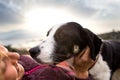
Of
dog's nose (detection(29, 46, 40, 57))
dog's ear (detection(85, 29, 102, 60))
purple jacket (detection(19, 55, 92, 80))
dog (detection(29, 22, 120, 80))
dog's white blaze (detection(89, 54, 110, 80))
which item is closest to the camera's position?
purple jacket (detection(19, 55, 92, 80))

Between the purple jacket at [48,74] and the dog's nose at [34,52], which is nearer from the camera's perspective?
the purple jacket at [48,74]

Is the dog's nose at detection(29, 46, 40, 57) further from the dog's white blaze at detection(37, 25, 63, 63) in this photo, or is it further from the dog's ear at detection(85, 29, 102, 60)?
the dog's ear at detection(85, 29, 102, 60)

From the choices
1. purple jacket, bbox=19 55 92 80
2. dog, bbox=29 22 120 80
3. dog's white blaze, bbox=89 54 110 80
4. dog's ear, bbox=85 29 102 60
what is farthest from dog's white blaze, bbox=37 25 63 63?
purple jacket, bbox=19 55 92 80

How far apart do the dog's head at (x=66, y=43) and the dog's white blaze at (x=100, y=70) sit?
446 millimetres

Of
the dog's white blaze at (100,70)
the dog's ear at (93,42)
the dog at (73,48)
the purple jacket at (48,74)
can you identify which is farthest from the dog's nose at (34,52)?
the purple jacket at (48,74)

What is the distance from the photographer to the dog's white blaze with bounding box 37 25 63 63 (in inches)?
168

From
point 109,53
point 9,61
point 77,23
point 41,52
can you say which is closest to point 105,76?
point 109,53

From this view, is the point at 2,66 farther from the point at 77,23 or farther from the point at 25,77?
the point at 77,23

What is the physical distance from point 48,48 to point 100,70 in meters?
1.19

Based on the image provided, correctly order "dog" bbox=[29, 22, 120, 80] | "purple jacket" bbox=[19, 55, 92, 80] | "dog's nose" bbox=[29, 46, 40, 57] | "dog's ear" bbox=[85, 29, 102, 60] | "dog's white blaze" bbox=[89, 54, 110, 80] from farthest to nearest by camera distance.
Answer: "dog's white blaze" bbox=[89, 54, 110, 80] → "dog's ear" bbox=[85, 29, 102, 60] → "dog" bbox=[29, 22, 120, 80] → "dog's nose" bbox=[29, 46, 40, 57] → "purple jacket" bbox=[19, 55, 92, 80]

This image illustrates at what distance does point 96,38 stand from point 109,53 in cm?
72

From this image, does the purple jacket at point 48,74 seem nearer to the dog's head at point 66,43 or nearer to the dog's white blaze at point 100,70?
the dog's head at point 66,43

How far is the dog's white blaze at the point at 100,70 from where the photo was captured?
5.29m

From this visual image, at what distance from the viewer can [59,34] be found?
192 inches
